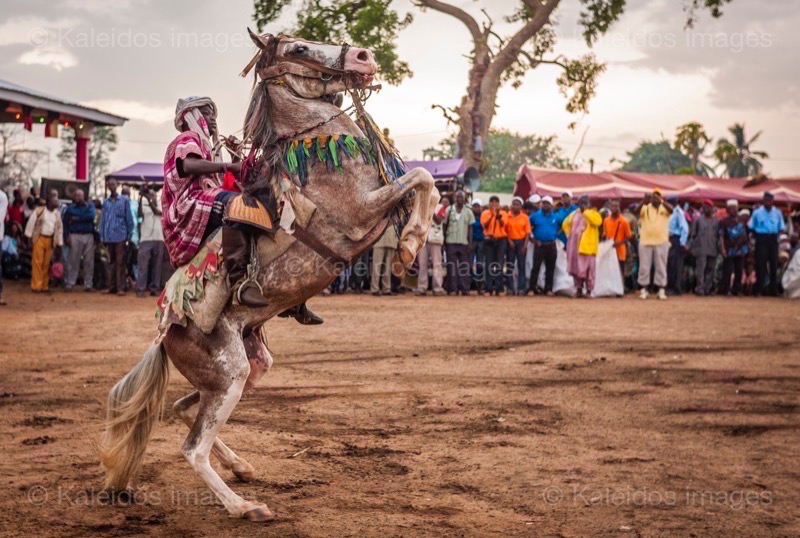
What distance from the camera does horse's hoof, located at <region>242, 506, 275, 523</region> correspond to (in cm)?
516

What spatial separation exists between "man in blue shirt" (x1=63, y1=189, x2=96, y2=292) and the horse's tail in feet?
48.1

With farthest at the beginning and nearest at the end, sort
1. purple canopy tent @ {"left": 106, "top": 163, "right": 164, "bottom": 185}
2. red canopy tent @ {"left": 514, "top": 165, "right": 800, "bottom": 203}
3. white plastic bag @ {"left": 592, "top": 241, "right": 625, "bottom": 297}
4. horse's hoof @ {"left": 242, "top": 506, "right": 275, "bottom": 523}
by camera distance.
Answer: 1. red canopy tent @ {"left": 514, "top": 165, "right": 800, "bottom": 203}
2. purple canopy tent @ {"left": 106, "top": 163, "right": 164, "bottom": 185}
3. white plastic bag @ {"left": 592, "top": 241, "right": 625, "bottom": 297}
4. horse's hoof @ {"left": 242, "top": 506, "right": 275, "bottom": 523}

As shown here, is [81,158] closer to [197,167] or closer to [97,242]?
[97,242]

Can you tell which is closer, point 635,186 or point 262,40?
point 262,40

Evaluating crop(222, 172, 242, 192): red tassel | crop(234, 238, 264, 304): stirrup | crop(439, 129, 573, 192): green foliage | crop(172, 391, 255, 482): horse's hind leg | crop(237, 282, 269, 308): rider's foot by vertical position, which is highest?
crop(439, 129, 573, 192): green foliage

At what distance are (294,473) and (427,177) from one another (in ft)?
7.19

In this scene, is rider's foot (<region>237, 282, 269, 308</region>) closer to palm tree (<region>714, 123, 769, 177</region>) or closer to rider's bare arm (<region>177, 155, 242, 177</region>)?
rider's bare arm (<region>177, 155, 242, 177</region>)

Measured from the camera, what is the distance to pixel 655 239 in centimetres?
2031

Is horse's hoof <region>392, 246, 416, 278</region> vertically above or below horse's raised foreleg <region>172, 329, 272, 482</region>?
above

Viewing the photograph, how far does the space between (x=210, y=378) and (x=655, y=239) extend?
1628 cm

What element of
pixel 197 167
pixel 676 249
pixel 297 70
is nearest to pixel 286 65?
pixel 297 70

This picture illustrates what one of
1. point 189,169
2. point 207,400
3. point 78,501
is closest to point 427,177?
point 189,169

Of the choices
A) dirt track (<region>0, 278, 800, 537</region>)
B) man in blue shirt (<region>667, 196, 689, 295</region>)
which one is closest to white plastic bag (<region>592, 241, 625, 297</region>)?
man in blue shirt (<region>667, 196, 689, 295</region>)

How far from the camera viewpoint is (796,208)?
2898 centimetres
